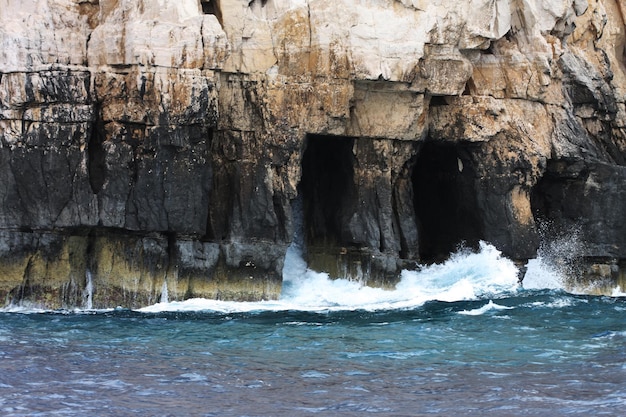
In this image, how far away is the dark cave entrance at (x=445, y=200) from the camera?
29.3 metres

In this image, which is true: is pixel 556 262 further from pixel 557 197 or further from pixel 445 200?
pixel 445 200

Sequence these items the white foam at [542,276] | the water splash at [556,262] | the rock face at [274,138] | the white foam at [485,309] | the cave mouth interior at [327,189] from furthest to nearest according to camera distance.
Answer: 1. the water splash at [556,262]
2. the white foam at [542,276]
3. the cave mouth interior at [327,189]
4. the rock face at [274,138]
5. the white foam at [485,309]

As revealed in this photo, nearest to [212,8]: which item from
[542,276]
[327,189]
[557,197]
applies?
[327,189]

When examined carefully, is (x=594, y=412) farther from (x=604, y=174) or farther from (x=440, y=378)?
(x=604, y=174)

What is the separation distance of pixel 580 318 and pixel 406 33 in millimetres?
8039

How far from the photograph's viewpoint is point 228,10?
2631 cm

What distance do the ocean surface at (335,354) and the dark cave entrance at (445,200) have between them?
177 cm

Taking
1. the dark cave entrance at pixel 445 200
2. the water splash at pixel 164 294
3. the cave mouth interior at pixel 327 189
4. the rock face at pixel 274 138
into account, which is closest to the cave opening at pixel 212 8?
the rock face at pixel 274 138

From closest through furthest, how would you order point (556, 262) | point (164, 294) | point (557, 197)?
1. point (164, 294)
2. point (556, 262)
3. point (557, 197)

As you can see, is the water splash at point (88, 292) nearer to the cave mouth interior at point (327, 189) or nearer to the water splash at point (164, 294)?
the water splash at point (164, 294)

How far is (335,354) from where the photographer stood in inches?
771

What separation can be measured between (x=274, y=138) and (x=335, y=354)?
8071mm

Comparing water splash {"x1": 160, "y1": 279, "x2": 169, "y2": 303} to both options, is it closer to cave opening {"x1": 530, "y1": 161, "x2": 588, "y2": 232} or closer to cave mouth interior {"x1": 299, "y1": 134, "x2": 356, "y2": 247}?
cave mouth interior {"x1": 299, "y1": 134, "x2": 356, "y2": 247}

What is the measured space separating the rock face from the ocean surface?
4.09 feet
